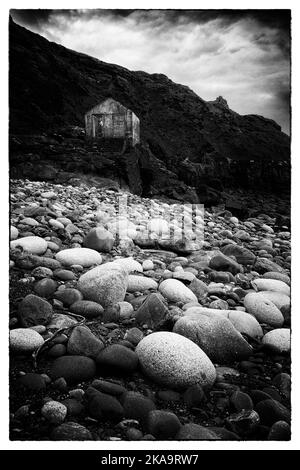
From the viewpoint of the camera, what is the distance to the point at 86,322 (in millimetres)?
2006

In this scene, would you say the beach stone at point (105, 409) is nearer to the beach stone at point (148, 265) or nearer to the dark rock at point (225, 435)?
the dark rock at point (225, 435)

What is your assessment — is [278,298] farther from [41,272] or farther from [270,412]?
[41,272]

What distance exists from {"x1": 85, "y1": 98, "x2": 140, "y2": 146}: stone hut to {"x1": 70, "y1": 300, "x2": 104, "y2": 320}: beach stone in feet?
27.4

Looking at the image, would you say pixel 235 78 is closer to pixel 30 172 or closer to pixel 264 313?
pixel 264 313

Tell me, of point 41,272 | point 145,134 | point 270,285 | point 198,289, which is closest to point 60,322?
point 41,272

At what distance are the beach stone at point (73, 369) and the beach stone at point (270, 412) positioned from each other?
91 cm

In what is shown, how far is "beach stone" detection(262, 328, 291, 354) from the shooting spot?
2004mm

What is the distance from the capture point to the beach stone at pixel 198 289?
108 inches

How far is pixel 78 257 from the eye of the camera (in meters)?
2.84

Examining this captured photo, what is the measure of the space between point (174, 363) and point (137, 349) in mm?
244

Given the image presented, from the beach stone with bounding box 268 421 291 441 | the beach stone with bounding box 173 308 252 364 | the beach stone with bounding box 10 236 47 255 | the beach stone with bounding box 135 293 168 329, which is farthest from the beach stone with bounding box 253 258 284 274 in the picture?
the beach stone with bounding box 10 236 47 255

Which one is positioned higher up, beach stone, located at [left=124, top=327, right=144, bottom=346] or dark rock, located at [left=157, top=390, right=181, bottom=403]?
beach stone, located at [left=124, top=327, right=144, bottom=346]

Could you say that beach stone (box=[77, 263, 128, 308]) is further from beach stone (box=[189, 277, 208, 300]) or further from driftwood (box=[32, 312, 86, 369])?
beach stone (box=[189, 277, 208, 300])

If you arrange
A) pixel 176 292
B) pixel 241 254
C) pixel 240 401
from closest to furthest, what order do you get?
pixel 240 401 → pixel 176 292 → pixel 241 254
